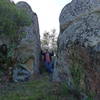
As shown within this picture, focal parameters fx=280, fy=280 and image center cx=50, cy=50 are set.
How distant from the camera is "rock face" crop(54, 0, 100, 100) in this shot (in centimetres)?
645

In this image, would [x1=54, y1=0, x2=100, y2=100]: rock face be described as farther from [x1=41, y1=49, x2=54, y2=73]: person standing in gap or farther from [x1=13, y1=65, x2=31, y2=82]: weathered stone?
[x1=41, y1=49, x2=54, y2=73]: person standing in gap

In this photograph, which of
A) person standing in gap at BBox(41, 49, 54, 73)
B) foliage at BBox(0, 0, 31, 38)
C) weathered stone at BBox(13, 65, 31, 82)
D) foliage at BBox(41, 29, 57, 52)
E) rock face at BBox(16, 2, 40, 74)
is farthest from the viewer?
foliage at BBox(41, 29, 57, 52)

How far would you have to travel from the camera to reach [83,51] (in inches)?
265

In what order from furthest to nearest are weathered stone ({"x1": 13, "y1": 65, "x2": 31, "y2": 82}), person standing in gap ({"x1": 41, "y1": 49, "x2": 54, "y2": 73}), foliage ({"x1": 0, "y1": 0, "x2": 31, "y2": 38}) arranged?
person standing in gap ({"x1": 41, "y1": 49, "x2": 54, "y2": 73}) → weathered stone ({"x1": 13, "y1": 65, "x2": 31, "y2": 82}) → foliage ({"x1": 0, "y1": 0, "x2": 31, "y2": 38})

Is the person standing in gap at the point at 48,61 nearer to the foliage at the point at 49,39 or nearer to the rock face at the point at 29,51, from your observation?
the rock face at the point at 29,51

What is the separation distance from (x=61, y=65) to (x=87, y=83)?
1750 millimetres

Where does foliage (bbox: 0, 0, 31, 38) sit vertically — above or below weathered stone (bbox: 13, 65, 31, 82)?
above

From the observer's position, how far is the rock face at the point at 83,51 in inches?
254

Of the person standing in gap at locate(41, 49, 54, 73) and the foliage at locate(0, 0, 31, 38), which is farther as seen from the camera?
the person standing in gap at locate(41, 49, 54, 73)

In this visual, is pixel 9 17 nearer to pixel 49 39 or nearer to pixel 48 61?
pixel 48 61

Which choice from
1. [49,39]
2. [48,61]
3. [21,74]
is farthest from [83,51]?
[49,39]

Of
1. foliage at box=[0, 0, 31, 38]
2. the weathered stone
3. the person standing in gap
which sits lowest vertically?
the weathered stone

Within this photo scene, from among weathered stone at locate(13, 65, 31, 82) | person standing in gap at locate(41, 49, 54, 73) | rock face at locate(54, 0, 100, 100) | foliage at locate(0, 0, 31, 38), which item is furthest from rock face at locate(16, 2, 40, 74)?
rock face at locate(54, 0, 100, 100)

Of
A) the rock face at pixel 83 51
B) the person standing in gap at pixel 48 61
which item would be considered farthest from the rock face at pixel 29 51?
the rock face at pixel 83 51
